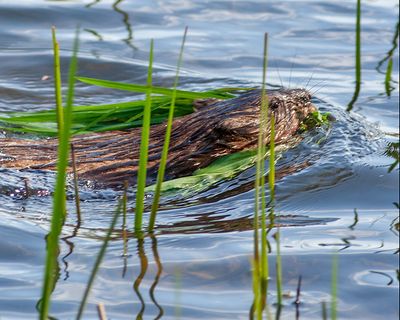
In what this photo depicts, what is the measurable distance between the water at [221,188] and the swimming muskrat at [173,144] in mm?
173

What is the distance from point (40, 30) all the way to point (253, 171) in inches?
160

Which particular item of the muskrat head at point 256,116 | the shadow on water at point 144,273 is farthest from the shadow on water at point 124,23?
the shadow on water at point 144,273

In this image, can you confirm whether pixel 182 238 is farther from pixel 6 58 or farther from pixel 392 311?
pixel 6 58

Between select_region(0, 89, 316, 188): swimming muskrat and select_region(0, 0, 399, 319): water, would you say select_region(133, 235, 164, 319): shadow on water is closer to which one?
select_region(0, 0, 399, 319): water

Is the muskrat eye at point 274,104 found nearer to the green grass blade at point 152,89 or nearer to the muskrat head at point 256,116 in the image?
the muskrat head at point 256,116

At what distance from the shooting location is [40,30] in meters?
8.95

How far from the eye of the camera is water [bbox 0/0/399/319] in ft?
12.6

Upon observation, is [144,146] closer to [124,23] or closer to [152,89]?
[152,89]

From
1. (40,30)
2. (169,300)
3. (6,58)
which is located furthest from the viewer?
(40,30)

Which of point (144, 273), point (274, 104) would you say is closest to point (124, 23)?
point (274, 104)

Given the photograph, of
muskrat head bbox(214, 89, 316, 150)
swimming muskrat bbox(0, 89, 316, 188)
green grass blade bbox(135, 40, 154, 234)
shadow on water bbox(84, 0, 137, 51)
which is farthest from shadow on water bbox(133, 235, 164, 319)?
shadow on water bbox(84, 0, 137, 51)

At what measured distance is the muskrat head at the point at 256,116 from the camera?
5562mm

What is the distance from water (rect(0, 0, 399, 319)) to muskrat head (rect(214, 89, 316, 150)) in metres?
0.18

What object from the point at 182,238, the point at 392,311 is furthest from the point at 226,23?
the point at 392,311
